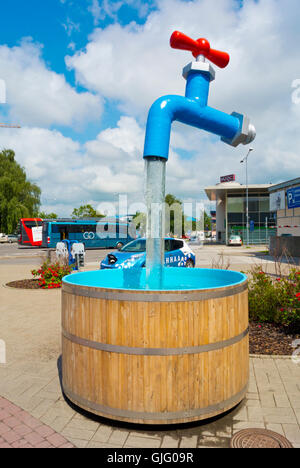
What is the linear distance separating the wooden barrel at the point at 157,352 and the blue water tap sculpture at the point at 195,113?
171 centimetres

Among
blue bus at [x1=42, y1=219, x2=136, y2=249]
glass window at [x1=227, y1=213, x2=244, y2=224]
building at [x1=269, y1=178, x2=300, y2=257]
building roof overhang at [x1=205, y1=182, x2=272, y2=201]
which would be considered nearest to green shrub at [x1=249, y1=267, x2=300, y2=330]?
building at [x1=269, y1=178, x2=300, y2=257]

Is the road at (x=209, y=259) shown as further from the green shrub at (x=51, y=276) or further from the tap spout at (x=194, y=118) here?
the tap spout at (x=194, y=118)

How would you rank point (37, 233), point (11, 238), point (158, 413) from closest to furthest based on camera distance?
point (158, 413) → point (37, 233) → point (11, 238)

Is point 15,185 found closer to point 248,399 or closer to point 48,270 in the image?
point 48,270

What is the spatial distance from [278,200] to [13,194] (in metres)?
37.8

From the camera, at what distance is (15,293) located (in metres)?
10.3

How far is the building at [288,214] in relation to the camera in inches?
903

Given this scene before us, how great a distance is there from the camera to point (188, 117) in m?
4.25

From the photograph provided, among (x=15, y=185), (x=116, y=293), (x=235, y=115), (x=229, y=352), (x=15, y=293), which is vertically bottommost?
(x=15, y=293)

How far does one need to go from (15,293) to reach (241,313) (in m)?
8.34

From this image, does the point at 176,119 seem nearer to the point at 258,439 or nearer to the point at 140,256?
the point at 258,439

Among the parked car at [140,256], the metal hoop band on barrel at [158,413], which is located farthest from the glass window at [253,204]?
the metal hoop band on barrel at [158,413]

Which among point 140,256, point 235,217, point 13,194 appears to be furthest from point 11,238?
point 140,256
